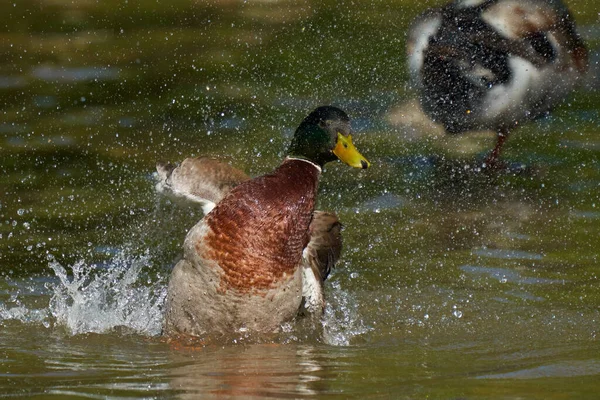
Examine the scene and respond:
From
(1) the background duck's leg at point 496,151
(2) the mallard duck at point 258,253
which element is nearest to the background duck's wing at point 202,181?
(2) the mallard duck at point 258,253

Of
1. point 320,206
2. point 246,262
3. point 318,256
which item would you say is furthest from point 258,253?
point 320,206

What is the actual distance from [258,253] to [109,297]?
1203 mm

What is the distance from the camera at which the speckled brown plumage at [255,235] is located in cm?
520

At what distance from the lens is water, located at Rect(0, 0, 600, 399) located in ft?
15.3

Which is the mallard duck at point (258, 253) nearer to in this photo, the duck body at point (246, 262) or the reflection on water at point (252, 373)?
the duck body at point (246, 262)

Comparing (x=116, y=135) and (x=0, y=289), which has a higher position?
(x=116, y=135)

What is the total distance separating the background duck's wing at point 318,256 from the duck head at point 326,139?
1.36 ft

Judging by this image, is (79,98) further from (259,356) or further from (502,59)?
(259,356)

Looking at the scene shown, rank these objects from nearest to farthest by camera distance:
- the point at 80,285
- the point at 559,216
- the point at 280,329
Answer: the point at 280,329 < the point at 80,285 < the point at 559,216

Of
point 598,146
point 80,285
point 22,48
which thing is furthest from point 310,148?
point 22,48

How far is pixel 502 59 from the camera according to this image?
8172 millimetres

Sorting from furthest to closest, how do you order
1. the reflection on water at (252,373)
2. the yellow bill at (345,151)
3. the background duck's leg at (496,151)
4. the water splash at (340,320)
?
the background duck's leg at (496,151) < the yellow bill at (345,151) < the water splash at (340,320) < the reflection on water at (252,373)

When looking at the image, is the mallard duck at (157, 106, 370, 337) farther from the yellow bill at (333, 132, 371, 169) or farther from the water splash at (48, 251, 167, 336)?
the water splash at (48, 251, 167, 336)

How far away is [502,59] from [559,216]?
1.48m
